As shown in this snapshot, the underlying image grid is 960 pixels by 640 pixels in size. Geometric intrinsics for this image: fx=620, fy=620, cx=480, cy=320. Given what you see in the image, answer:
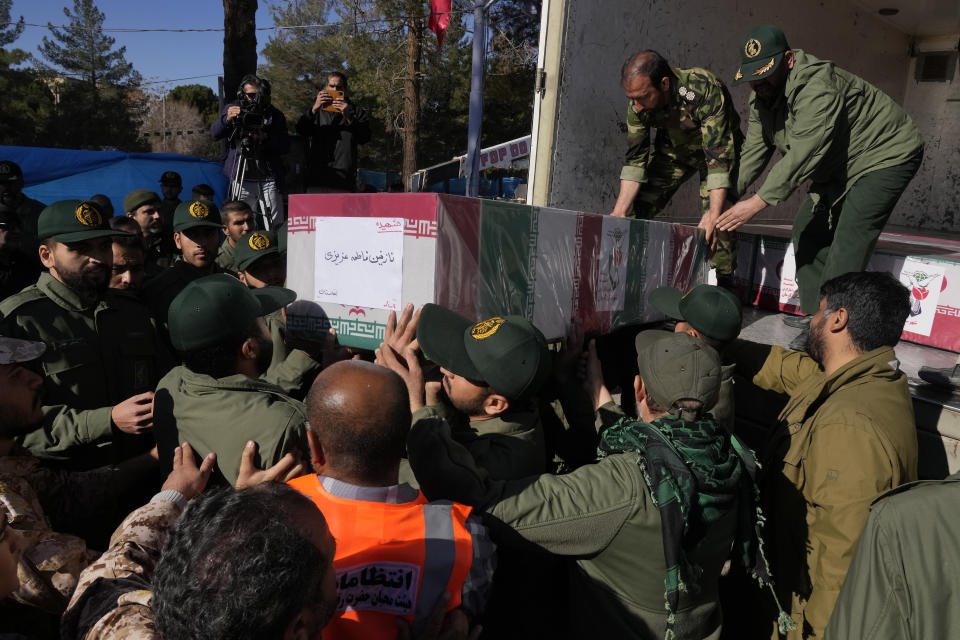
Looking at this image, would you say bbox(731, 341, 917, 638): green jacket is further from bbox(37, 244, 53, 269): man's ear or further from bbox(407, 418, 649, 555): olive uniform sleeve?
bbox(37, 244, 53, 269): man's ear

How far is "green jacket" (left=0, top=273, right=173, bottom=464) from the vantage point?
204cm

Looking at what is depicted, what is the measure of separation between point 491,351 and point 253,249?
182 centimetres

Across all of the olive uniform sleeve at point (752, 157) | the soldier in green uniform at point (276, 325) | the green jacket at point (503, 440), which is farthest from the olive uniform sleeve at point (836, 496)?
the olive uniform sleeve at point (752, 157)

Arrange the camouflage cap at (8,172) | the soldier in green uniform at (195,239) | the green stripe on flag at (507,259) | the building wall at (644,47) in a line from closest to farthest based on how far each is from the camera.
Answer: the green stripe on flag at (507,259)
the soldier in green uniform at (195,239)
the building wall at (644,47)
the camouflage cap at (8,172)

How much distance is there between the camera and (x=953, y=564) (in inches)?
42.4

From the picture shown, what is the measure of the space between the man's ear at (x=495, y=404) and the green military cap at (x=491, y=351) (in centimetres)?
3

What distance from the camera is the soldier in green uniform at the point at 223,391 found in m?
1.65

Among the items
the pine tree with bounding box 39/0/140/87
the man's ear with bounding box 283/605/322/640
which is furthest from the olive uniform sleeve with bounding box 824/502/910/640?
the pine tree with bounding box 39/0/140/87

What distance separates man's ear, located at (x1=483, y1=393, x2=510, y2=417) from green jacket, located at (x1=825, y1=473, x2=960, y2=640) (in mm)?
849

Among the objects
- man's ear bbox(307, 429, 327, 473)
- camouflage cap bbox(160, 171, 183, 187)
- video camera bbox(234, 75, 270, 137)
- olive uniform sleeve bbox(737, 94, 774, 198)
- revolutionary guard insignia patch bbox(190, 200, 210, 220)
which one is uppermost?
video camera bbox(234, 75, 270, 137)

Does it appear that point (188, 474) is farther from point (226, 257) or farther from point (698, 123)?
point (698, 123)

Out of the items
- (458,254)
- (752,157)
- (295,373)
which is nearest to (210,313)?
(295,373)

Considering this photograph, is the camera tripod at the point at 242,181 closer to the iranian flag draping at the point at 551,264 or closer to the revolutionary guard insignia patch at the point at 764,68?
the iranian flag draping at the point at 551,264

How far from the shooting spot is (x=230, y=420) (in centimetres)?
167
